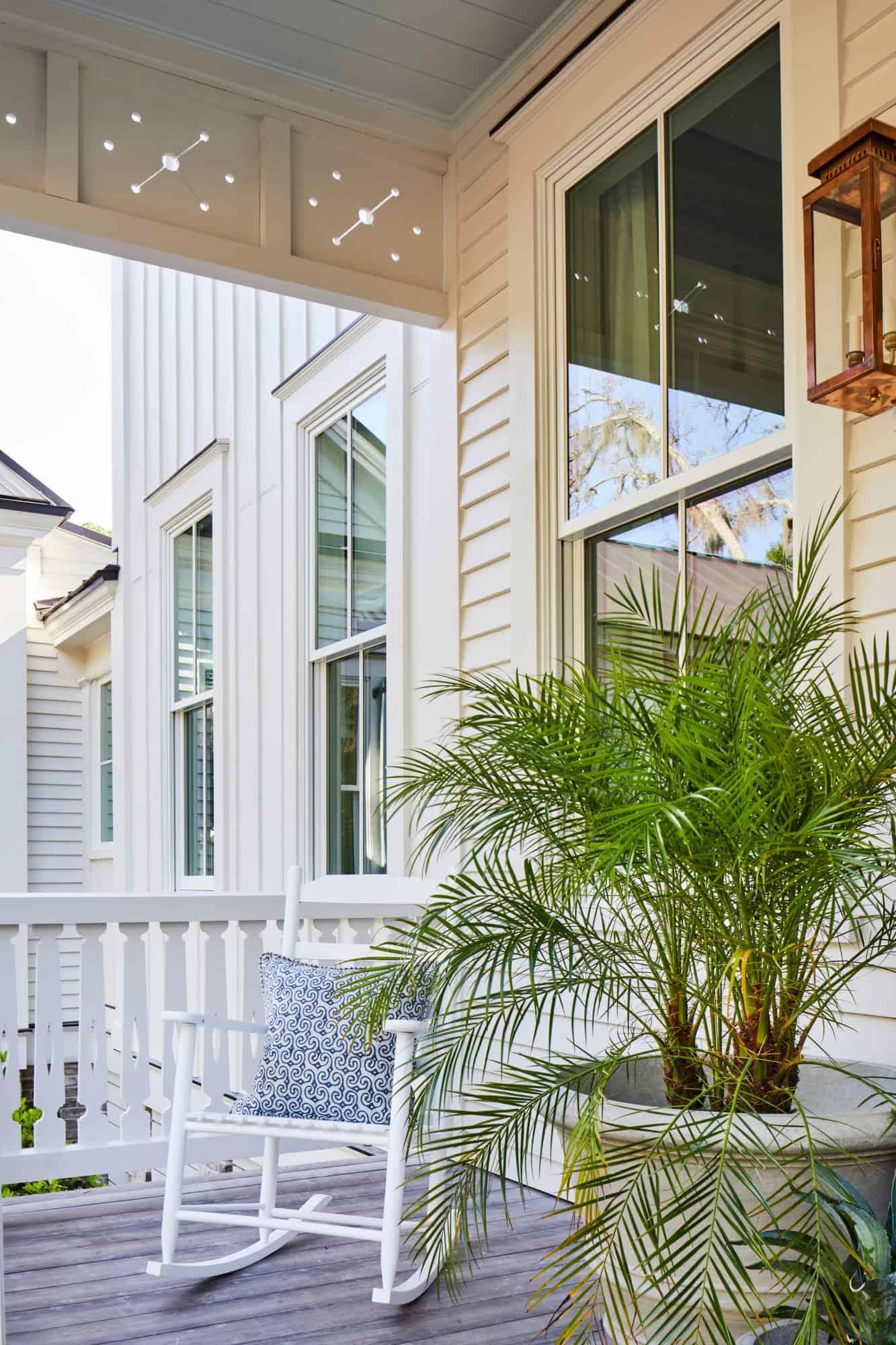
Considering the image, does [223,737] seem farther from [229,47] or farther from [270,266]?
[229,47]

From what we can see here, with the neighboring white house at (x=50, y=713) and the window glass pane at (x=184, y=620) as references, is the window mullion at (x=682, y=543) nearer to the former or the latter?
the window glass pane at (x=184, y=620)

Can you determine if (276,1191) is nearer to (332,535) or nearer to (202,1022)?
(202,1022)

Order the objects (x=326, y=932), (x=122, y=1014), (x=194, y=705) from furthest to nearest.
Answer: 1. (x=194, y=705)
2. (x=326, y=932)
3. (x=122, y=1014)

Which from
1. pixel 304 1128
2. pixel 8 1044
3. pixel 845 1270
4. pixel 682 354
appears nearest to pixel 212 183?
pixel 682 354

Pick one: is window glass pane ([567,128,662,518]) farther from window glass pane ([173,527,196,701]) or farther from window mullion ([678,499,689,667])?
window glass pane ([173,527,196,701])

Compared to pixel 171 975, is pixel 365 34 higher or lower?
higher

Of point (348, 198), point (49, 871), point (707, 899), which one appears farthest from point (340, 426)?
point (49, 871)

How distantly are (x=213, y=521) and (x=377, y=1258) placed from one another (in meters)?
3.93

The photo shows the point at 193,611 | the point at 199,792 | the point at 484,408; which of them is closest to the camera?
the point at 484,408

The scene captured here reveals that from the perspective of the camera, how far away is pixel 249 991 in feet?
11.8

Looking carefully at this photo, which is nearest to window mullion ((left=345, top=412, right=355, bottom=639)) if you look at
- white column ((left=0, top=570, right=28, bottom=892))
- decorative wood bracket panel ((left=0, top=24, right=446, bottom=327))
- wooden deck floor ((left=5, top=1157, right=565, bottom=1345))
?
decorative wood bracket panel ((left=0, top=24, right=446, bottom=327))

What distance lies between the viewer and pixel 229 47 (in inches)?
137

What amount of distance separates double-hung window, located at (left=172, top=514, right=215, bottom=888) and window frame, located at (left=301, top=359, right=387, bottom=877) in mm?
1338

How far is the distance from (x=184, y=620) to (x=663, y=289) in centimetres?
417
